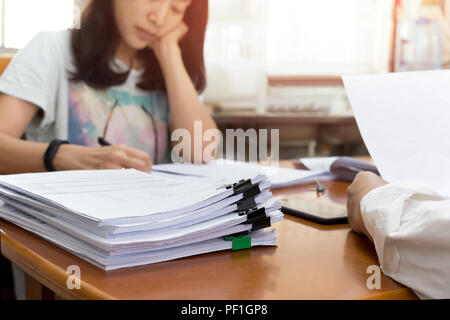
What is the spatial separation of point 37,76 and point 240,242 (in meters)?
0.85

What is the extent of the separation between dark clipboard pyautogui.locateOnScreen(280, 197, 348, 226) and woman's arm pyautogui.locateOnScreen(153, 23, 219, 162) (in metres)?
0.56

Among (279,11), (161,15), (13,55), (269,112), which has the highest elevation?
(279,11)

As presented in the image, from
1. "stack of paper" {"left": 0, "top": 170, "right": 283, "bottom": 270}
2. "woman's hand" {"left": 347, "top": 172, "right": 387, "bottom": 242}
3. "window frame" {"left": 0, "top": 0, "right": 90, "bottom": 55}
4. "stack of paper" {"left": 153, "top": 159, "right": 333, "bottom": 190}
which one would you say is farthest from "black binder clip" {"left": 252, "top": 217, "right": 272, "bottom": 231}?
"window frame" {"left": 0, "top": 0, "right": 90, "bottom": 55}

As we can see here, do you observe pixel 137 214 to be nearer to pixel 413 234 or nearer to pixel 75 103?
pixel 413 234

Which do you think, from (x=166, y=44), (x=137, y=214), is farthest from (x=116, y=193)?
(x=166, y=44)

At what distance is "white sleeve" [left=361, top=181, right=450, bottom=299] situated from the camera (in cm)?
36

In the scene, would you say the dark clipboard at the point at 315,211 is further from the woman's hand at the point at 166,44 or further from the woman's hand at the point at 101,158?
the woman's hand at the point at 166,44

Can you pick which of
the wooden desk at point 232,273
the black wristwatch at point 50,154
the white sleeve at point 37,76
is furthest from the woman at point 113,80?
the wooden desk at point 232,273

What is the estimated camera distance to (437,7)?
8.42 feet

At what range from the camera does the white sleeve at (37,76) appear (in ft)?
3.60
